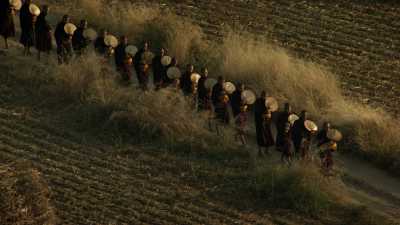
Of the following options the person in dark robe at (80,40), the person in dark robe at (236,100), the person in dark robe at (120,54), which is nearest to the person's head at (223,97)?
the person in dark robe at (236,100)

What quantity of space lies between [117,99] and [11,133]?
2.00m

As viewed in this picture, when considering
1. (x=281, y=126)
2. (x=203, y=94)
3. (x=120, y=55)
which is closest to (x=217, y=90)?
(x=203, y=94)

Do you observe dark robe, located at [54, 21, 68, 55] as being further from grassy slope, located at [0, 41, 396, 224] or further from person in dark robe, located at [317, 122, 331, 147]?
person in dark robe, located at [317, 122, 331, 147]

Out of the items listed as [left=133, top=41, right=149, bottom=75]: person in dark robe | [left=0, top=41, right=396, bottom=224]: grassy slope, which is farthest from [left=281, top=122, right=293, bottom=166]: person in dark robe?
[left=133, top=41, right=149, bottom=75]: person in dark robe

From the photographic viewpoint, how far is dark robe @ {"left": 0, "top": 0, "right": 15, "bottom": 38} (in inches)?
621

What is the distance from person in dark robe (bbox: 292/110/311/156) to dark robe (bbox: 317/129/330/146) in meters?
0.22

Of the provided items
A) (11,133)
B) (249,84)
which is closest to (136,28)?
(249,84)

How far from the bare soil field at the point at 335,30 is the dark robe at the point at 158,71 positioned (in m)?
4.00

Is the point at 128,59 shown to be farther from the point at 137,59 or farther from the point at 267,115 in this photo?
the point at 267,115

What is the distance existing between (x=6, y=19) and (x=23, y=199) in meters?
6.15

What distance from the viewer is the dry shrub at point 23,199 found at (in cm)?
1023

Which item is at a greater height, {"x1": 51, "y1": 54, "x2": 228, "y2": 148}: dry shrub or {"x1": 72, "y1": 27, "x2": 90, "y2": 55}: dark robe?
{"x1": 72, "y1": 27, "x2": 90, "y2": 55}: dark robe

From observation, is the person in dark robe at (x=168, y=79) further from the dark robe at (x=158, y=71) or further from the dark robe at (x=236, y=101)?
the dark robe at (x=236, y=101)

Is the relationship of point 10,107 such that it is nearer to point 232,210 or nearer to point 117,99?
point 117,99
